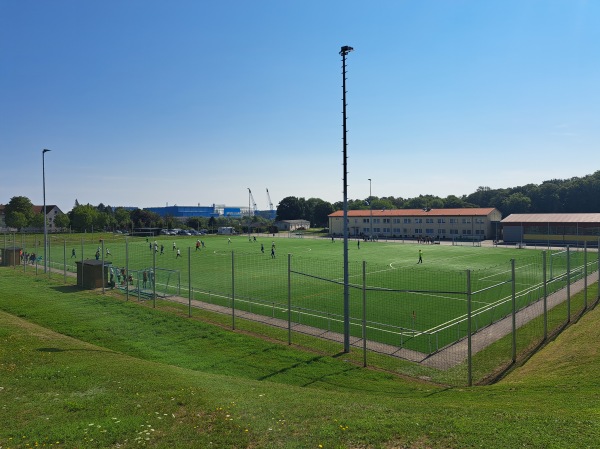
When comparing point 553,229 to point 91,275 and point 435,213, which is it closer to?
point 435,213

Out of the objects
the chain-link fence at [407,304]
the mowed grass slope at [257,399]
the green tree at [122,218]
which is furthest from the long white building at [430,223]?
the mowed grass slope at [257,399]

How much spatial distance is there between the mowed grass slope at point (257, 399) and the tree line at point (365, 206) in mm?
82873

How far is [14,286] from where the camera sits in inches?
1222

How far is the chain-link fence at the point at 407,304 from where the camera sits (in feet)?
54.0

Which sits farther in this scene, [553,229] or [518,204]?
[518,204]

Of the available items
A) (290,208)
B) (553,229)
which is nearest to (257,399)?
(553,229)

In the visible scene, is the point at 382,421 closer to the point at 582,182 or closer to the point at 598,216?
the point at 598,216

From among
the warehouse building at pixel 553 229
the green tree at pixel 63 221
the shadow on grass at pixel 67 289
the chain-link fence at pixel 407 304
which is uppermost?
the green tree at pixel 63 221

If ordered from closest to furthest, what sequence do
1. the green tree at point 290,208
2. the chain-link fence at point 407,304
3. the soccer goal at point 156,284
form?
the chain-link fence at point 407,304 → the soccer goal at point 156,284 → the green tree at point 290,208

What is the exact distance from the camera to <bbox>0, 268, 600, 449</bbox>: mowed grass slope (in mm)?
7703

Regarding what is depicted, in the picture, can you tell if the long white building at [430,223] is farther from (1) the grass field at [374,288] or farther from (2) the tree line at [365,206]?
(1) the grass field at [374,288]

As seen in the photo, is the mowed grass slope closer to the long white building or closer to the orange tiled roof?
the long white building

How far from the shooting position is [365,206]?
14462 cm

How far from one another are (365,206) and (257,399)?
137 metres
